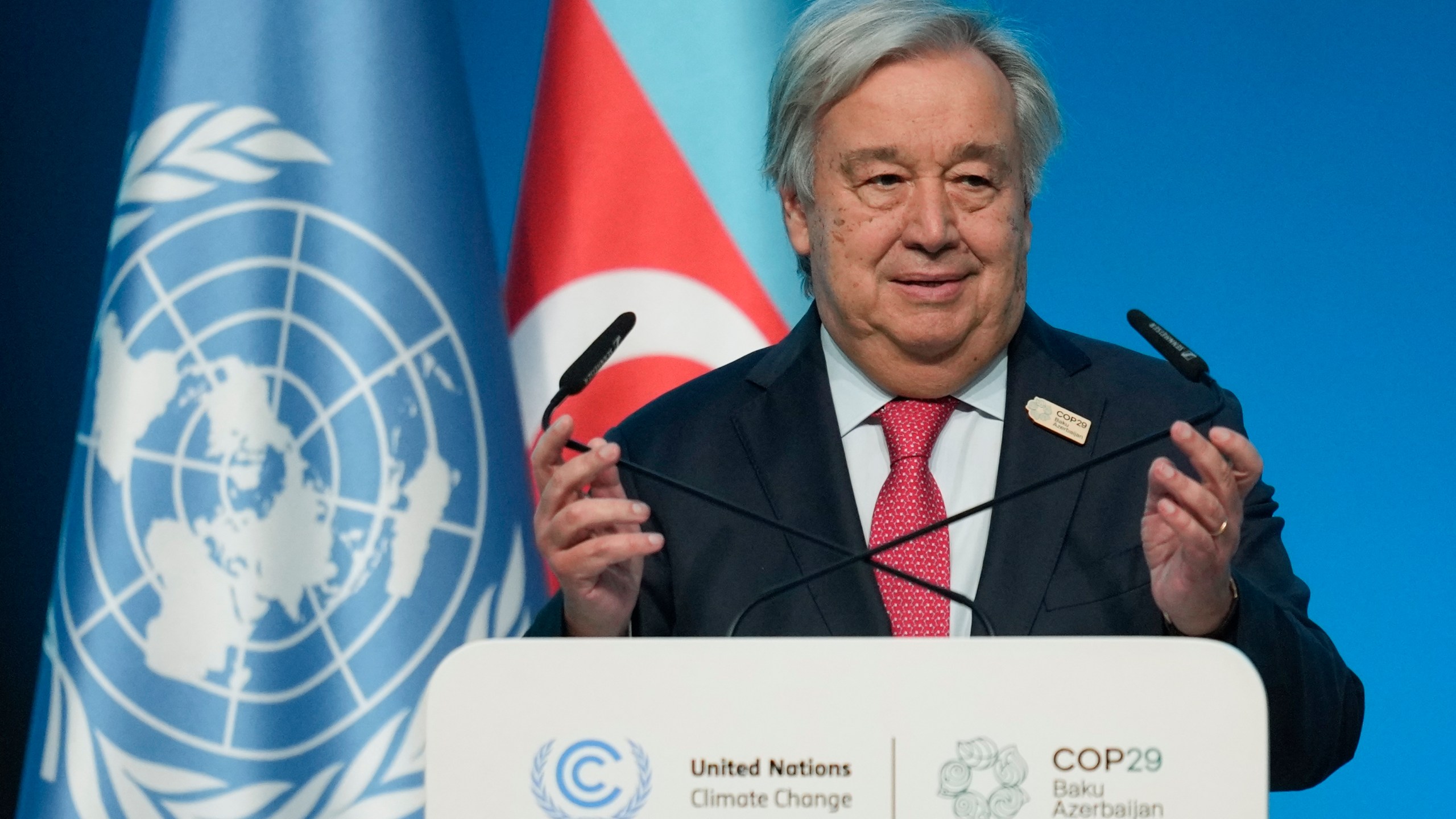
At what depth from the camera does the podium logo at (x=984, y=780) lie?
2.89ft

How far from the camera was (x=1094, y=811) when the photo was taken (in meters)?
0.88

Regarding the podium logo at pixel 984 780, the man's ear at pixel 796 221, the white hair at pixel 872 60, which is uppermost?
the white hair at pixel 872 60

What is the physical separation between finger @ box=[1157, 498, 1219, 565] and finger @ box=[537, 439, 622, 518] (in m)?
0.44

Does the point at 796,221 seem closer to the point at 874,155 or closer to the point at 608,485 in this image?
the point at 874,155

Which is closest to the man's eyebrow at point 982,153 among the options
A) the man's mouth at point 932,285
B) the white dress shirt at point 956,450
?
the man's mouth at point 932,285

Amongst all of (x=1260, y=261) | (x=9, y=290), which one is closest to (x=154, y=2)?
(x=9, y=290)

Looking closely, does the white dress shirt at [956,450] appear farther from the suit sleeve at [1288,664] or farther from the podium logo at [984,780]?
the podium logo at [984,780]

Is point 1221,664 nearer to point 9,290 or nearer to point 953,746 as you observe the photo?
point 953,746

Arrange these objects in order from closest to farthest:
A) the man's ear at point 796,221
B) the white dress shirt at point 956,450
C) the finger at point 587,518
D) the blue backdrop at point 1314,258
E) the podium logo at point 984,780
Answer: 1. the podium logo at point 984,780
2. the finger at point 587,518
3. the white dress shirt at point 956,450
4. the man's ear at point 796,221
5. the blue backdrop at point 1314,258

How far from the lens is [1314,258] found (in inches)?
94.0

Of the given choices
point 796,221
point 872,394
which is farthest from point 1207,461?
point 796,221

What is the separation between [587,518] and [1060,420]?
619 mm

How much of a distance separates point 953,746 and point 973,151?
0.83 meters

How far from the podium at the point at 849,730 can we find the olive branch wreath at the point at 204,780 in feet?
3.61
